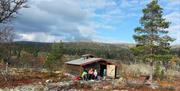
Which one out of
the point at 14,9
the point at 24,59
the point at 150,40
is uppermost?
the point at 14,9

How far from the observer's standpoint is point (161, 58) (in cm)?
6044

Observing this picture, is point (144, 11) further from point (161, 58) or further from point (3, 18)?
point (3, 18)

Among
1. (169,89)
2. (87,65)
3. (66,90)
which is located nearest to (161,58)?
(87,65)

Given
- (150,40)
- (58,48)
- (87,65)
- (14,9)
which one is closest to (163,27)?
(150,40)

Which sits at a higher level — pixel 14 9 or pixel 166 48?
pixel 14 9

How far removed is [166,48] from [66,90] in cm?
3012

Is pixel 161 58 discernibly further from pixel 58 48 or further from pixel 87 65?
pixel 58 48

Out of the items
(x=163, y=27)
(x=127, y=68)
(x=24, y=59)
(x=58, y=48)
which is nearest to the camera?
(x=163, y=27)

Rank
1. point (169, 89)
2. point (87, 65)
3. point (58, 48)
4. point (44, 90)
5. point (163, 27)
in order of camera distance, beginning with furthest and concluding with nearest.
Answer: point (58, 48) < point (87, 65) < point (163, 27) < point (169, 89) < point (44, 90)

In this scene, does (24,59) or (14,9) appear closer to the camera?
(14,9)

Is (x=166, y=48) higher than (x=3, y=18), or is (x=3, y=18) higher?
(x=3, y=18)

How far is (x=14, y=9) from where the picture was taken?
4181 centimetres

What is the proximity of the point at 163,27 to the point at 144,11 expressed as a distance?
14.7 feet

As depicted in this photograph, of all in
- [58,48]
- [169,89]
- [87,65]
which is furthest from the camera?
[58,48]
